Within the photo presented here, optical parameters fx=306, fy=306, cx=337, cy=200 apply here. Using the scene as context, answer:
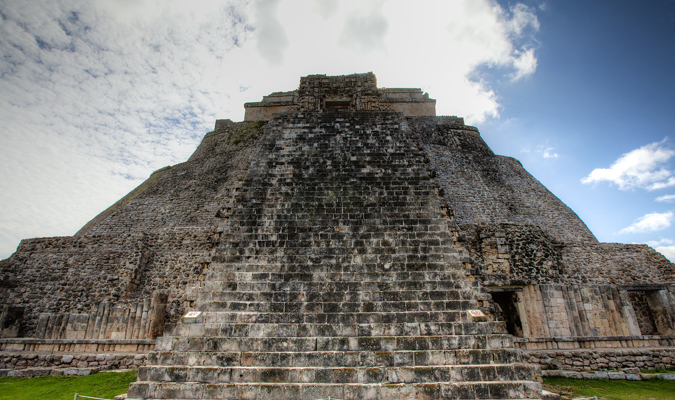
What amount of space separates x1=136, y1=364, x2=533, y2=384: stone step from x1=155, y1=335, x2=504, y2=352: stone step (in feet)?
1.04

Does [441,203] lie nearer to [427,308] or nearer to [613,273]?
[427,308]

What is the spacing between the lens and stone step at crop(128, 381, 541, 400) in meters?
3.96

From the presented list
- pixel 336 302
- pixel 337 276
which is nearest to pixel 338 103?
pixel 337 276

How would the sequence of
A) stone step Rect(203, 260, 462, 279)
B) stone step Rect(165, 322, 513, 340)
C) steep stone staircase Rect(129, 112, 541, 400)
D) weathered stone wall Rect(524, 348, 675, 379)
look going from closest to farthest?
steep stone staircase Rect(129, 112, 541, 400), stone step Rect(165, 322, 513, 340), stone step Rect(203, 260, 462, 279), weathered stone wall Rect(524, 348, 675, 379)

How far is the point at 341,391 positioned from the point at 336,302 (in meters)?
1.42

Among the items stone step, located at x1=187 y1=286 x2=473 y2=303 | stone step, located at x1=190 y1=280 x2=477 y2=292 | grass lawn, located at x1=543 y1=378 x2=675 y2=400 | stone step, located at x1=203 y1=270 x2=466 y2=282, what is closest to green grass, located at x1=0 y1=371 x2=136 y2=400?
stone step, located at x1=187 y1=286 x2=473 y2=303

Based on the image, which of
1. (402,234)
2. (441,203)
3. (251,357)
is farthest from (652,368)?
(251,357)

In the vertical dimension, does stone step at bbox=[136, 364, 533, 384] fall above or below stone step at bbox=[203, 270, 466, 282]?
below

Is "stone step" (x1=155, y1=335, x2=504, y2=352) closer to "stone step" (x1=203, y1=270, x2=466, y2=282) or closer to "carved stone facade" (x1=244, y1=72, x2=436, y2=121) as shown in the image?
"stone step" (x1=203, y1=270, x2=466, y2=282)

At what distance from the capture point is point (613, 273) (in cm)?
1268

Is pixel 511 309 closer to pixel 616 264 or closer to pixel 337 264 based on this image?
pixel 337 264

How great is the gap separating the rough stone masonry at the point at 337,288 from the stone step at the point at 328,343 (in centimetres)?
2

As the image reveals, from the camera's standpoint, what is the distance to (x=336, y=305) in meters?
5.13

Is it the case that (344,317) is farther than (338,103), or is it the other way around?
(338,103)
